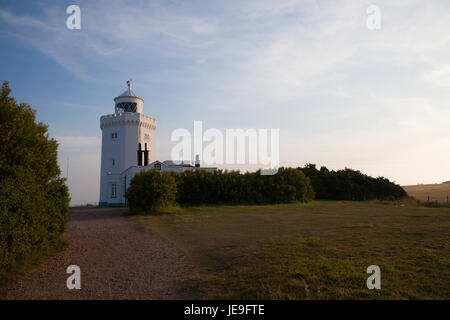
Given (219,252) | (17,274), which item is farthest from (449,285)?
(17,274)

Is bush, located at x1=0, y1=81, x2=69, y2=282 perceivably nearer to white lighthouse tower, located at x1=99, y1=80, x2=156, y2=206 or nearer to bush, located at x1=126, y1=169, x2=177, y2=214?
Answer: bush, located at x1=126, y1=169, x2=177, y2=214

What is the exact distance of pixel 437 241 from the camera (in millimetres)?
8430

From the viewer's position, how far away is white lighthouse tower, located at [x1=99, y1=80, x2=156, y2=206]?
3231 centimetres

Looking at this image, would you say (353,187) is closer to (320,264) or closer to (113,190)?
(113,190)

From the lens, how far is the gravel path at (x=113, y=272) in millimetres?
4988

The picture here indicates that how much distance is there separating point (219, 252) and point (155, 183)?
40.9ft

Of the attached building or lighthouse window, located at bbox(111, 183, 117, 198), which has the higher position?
the attached building

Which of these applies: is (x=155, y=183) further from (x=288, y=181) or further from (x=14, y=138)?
(x=288, y=181)

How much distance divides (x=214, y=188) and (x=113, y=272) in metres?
19.5

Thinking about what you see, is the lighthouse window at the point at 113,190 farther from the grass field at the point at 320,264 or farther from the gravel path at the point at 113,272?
the grass field at the point at 320,264

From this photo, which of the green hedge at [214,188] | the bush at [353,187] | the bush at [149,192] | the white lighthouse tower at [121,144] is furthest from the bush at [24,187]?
the bush at [353,187]

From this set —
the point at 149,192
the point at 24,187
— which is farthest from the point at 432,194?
the point at 24,187

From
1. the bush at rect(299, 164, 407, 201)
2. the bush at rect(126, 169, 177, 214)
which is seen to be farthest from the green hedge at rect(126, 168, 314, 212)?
the bush at rect(299, 164, 407, 201)

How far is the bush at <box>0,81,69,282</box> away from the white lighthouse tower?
2427 cm
